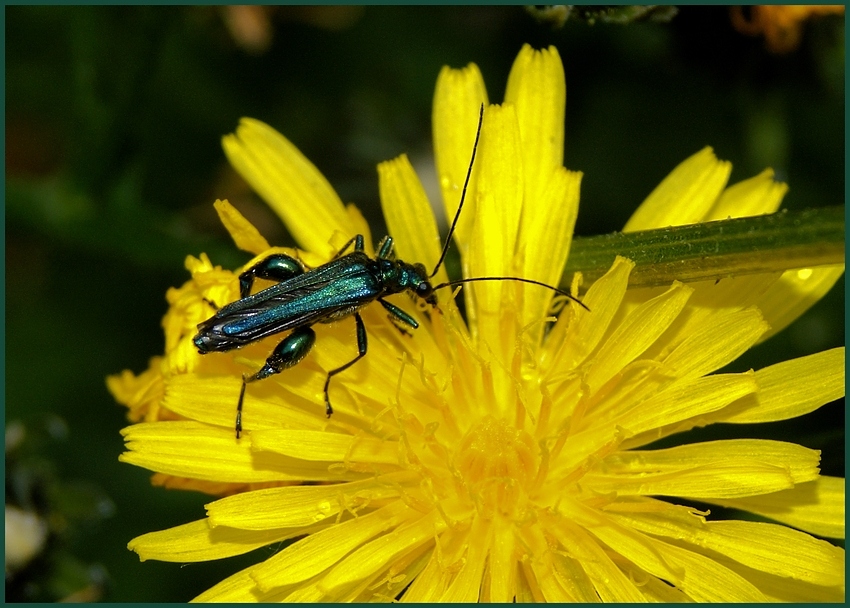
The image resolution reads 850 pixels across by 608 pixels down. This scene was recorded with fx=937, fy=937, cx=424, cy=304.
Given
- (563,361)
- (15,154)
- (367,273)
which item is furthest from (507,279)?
(15,154)

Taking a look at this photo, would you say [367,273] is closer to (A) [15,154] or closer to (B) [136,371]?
(B) [136,371]

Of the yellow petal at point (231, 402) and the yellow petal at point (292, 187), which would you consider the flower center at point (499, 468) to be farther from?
the yellow petal at point (292, 187)

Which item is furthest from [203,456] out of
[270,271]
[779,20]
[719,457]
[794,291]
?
[779,20]

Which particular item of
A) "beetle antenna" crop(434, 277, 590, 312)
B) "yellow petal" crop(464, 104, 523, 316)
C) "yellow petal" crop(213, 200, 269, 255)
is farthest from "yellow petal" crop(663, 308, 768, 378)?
"yellow petal" crop(213, 200, 269, 255)

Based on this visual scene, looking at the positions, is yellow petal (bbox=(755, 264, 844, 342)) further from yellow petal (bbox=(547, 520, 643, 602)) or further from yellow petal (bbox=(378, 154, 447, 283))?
yellow petal (bbox=(378, 154, 447, 283))

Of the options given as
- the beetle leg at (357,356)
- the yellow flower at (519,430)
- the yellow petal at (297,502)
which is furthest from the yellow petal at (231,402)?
the yellow petal at (297,502)
